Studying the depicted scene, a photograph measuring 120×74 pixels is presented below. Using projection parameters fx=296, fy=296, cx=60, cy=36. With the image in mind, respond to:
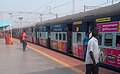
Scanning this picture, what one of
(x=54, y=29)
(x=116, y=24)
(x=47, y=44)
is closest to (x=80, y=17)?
(x=116, y=24)

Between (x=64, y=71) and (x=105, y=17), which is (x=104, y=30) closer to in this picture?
(x=105, y=17)

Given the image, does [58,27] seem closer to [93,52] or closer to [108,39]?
[108,39]

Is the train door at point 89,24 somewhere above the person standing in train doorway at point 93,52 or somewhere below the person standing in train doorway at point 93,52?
above

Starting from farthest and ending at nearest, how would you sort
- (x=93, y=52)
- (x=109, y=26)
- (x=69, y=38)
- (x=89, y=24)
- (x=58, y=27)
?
(x=58, y=27), (x=69, y=38), (x=89, y=24), (x=109, y=26), (x=93, y=52)

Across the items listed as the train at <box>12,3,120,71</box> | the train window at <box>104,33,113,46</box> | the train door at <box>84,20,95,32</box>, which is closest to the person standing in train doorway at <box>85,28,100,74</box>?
the train at <box>12,3,120,71</box>

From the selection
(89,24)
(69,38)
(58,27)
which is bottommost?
(69,38)

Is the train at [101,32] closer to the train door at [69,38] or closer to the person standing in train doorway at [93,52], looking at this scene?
the train door at [69,38]

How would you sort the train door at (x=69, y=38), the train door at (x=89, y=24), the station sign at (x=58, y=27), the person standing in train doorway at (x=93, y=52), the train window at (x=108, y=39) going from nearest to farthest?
the person standing in train doorway at (x=93, y=52) → the train window at (x=108, y=39) → the train door at (x=89, y=24) → the train door at (x=69, y=38) → the station sign at (x=58, y=27)

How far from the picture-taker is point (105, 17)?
12.7 m

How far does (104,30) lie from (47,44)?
16.0 meters

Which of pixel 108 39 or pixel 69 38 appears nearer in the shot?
pixel 108 39

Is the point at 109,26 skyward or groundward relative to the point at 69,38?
skyward

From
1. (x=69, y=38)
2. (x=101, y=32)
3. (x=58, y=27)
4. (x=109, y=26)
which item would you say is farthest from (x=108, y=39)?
(x=58, y=27)

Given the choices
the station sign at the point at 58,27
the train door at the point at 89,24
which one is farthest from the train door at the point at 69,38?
the train door at the point at 89,24
